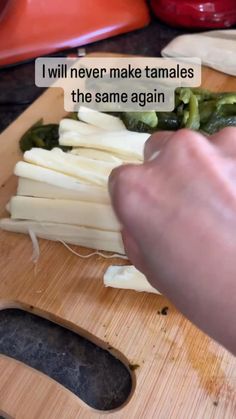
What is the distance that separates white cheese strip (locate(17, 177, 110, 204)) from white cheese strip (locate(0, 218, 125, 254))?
2.0 inches

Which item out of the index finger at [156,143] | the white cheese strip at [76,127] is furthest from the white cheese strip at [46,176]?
the index finger at [156,143]

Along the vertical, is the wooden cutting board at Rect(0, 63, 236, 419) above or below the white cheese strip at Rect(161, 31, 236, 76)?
below

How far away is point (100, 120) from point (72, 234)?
281 mm

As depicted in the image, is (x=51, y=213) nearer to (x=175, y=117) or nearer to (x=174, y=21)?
(x=175, y=117)

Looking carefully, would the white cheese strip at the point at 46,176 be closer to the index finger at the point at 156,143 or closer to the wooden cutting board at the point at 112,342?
the wooden cutting board at the point at 112,342

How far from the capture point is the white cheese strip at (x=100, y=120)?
1.07 m

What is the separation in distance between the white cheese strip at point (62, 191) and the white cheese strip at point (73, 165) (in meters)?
0.02

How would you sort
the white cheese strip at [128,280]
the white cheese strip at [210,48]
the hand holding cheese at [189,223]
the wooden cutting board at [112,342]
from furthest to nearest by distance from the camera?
the white cheese strip at [210,48], the white cheese strip at [128,280], the wooden cutting board at [112,342], the hand holding cheese at [189,223]

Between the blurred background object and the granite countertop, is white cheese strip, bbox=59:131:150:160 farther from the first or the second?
the blurred background object

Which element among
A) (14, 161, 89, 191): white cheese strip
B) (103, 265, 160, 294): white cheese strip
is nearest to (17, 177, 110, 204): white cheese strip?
(14, 161, 89, 191): white cheese strip

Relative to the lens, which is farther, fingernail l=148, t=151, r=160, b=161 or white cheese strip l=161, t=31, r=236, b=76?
white cheese strip l=161, t=31, r=236, b=76

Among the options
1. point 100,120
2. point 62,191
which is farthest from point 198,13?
point 62,191

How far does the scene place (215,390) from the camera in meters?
0.71

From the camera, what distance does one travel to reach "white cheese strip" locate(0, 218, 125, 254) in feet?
2.93
